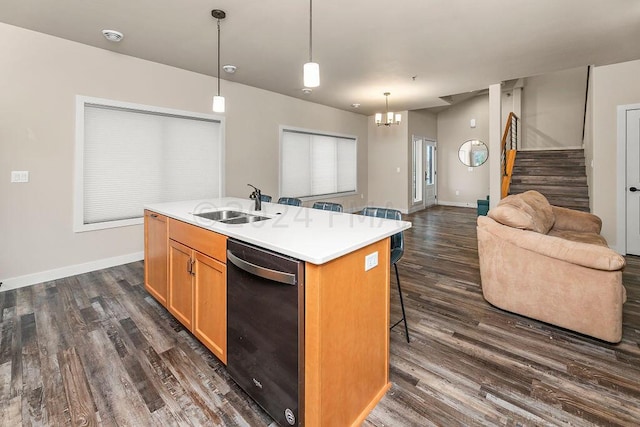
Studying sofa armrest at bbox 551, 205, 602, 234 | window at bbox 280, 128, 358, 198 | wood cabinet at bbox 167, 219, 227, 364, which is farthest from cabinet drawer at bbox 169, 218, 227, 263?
sofa armrest at bbox 551, 205, 602, 234

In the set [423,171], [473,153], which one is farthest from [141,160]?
[473,153]

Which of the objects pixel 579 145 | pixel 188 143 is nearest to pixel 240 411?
pixel 188 143

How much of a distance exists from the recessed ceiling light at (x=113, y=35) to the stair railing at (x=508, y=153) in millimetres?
5915

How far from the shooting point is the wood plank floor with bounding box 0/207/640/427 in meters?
1.56

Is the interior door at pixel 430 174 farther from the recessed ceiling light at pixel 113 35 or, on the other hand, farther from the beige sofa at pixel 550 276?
the recessed ceiling light at pixel 113 35

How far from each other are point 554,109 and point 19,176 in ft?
33.4

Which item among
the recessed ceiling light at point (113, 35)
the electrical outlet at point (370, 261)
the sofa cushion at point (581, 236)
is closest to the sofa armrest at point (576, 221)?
the sofa cushion at point (581, 236)

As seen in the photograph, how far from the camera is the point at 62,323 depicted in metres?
2.47

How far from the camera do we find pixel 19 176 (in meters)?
3.20

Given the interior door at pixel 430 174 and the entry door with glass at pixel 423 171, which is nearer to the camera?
the entry door with glass at pixel 423 171

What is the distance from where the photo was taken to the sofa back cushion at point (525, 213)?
256 cm

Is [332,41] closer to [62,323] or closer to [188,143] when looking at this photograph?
[188,143]

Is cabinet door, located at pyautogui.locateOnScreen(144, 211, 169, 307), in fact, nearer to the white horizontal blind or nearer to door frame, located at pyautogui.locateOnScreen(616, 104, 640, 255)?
the white horizontal blind

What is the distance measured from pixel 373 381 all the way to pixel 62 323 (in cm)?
253
